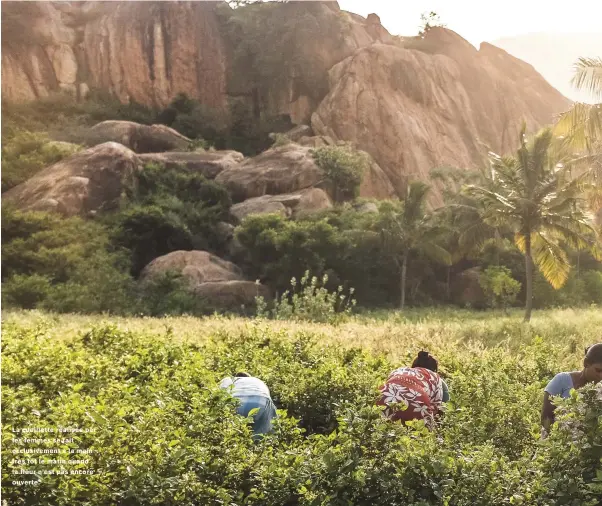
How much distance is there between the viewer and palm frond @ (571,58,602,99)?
1496 cm

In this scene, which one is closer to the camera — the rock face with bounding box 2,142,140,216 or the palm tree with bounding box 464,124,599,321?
the palm tree with bounding box 464,124,599,321

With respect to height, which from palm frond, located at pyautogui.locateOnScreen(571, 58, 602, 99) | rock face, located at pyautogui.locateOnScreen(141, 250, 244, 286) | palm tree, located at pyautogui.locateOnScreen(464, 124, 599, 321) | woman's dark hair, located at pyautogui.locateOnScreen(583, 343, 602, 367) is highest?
palm frond, located at pyautogui.locateOnScreen(571, 58, 602, 99)

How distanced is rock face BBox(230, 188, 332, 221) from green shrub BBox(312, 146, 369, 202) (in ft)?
5.82

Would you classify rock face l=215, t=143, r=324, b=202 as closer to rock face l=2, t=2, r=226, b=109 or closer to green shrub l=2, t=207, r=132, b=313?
green shrub l=2, t=207, r=132, b=313

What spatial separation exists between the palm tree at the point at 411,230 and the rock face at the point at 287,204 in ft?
13.3

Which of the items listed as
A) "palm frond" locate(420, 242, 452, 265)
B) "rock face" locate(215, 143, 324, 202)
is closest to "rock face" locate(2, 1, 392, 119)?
"rock face" locate(215, 143, 324, 202)

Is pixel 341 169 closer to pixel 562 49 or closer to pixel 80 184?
pixel 80 184

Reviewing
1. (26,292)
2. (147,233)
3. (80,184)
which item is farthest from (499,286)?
(80,184)

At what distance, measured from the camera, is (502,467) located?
142 inches

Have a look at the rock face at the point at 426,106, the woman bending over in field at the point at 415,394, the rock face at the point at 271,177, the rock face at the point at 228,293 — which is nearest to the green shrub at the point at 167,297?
the rock face at the point at 228,293

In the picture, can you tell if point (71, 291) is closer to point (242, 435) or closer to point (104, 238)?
point (104, 238)

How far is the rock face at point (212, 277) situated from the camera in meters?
26.0

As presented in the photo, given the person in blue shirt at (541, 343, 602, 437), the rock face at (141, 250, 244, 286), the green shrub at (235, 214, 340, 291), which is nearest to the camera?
the person in blue shirt at (541, 343, 602, 437)

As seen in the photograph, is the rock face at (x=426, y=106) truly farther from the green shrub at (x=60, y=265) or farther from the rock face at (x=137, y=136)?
the green shrub at (x=60, y=265)
